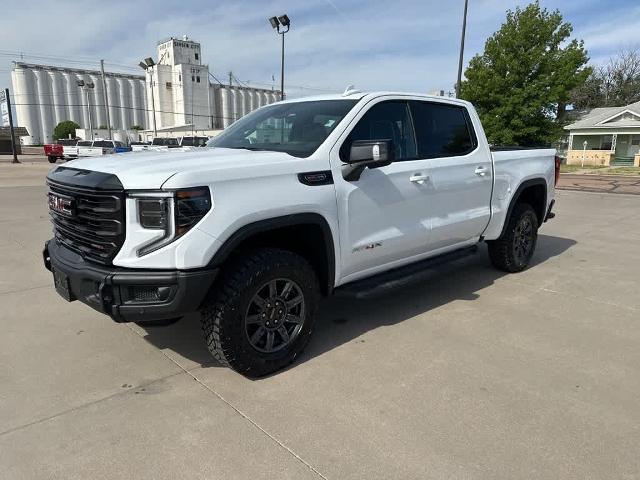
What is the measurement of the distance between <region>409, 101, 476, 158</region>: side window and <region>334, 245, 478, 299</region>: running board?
97cm

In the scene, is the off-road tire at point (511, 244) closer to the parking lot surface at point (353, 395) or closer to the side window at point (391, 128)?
the parking lot surface at point (353, 395)

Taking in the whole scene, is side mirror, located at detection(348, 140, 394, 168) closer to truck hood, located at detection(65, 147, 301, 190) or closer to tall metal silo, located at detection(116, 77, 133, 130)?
truck hood, located at detection(65, 147, 301, 190)

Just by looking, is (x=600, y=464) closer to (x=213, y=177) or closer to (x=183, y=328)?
(x=213, y=177)

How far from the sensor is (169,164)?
9.66 feet

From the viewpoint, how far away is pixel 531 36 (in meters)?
31.8

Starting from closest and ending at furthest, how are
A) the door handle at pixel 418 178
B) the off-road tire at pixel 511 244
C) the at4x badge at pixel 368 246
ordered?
the at4x badge at pixel 368 246 → the door handle at pixel 418 178 → the off-road tire at pixel 511 244

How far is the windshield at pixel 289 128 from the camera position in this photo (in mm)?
3637

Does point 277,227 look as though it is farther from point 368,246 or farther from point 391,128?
point 391,128

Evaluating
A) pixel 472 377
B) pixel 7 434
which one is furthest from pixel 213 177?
pixel 472 377

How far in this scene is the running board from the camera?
372cm

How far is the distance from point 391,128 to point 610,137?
41.5m

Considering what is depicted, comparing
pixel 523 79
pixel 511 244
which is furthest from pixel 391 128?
pixel 523 79

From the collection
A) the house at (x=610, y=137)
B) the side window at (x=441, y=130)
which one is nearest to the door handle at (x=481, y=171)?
the side window at (x=441, y=130)

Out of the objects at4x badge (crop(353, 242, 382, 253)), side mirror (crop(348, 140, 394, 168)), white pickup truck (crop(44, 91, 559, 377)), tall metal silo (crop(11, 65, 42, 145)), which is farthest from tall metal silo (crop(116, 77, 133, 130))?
side mirror (crop(348, 140, 394, 168))
